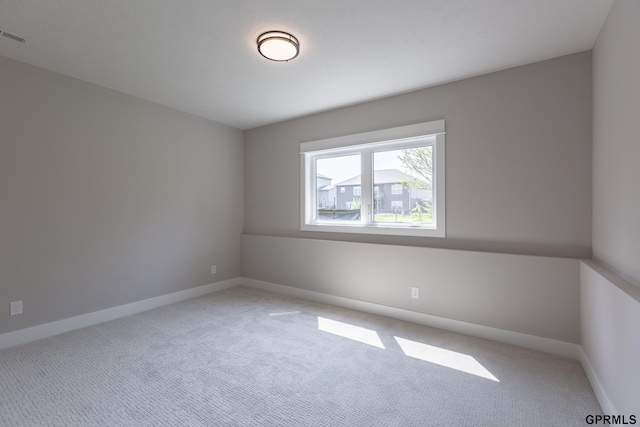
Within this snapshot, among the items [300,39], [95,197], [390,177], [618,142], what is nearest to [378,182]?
[390,177]

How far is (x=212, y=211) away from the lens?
4.57 meters

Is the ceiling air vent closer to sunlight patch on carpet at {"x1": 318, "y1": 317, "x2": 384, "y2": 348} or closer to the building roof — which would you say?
the building roof

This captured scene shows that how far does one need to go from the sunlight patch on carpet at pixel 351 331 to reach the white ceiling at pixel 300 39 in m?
2.66

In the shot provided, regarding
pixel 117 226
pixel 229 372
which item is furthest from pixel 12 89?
pixel 229 372

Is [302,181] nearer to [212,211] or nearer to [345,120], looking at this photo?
[345,120]

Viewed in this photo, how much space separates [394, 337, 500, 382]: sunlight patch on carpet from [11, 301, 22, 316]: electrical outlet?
3.63 m

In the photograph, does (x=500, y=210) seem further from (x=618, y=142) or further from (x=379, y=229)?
(x=379, y=229)

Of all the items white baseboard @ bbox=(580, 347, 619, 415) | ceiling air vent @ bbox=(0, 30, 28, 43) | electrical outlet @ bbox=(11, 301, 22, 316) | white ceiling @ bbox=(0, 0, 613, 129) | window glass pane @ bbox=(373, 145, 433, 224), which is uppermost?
ceiling air vent @ bbox=(0, 30, 28, 43)

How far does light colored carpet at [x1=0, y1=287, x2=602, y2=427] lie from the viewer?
181 centimetres

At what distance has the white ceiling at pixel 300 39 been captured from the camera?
2.02 m

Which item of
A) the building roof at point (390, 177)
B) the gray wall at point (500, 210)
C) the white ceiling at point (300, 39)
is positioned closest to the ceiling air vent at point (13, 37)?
the white ceiling at point (300, 39)

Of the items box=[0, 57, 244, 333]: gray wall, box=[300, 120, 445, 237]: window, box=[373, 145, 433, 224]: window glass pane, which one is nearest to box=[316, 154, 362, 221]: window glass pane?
box=[300, 120, 445, 237]: window

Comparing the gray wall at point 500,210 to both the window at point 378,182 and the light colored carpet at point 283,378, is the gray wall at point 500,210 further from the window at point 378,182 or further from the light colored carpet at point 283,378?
the light colored carpet at point 283,378

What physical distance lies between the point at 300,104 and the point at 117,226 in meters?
2.70
